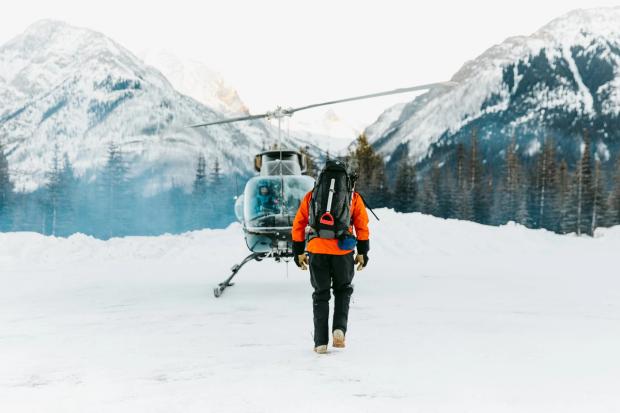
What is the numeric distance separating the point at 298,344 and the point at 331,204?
5.52 feet

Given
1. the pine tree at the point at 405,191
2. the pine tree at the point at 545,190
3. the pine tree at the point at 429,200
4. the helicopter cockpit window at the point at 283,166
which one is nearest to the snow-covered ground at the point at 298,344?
the helicopter cockpit window at the point at 283,166

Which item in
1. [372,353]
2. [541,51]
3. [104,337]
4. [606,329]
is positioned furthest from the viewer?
[541,51]

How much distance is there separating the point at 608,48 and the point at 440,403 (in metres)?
222

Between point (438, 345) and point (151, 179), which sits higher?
point (151, 179)

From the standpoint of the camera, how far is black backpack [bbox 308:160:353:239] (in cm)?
583

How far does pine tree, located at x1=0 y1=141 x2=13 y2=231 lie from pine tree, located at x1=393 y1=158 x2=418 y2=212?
4275 centimetres

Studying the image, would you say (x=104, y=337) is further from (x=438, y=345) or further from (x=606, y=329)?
(x=606, y=329)

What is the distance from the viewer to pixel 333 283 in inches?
235

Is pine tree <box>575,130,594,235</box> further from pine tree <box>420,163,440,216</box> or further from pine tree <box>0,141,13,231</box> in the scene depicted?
pine tree <box>0,141,13,231</box>

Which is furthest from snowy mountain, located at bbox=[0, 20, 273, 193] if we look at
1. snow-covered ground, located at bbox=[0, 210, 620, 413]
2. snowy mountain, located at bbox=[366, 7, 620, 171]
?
snow-covered ground, located at bbox=[0, 210, 620, 413]

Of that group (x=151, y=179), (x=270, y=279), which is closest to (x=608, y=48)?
(x=151, y=179)

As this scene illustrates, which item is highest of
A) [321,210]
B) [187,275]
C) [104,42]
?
[104,42]

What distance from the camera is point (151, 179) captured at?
98000mm

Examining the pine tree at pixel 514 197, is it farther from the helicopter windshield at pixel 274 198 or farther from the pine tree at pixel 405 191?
the helicopter windshield at pixel 274 198
